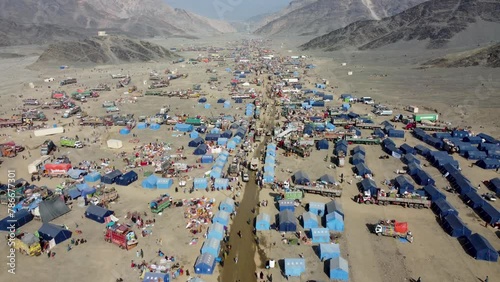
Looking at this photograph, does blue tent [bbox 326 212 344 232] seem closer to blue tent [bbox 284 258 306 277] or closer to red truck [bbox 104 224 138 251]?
blue tent [bbox 284 258 306 277]

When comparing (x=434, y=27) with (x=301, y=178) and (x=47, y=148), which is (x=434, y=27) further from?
(x=47, y=148)

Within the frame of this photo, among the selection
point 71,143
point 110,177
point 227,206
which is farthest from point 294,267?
point 71,143

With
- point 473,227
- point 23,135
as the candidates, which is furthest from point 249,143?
point 23,135

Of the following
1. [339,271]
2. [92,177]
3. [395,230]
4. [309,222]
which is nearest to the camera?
[339,271]

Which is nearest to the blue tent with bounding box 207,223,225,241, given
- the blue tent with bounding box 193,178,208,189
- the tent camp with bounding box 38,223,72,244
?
the blue tent with bounding box 193,178,208,189

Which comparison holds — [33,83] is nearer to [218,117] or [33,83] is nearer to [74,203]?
[218,117]

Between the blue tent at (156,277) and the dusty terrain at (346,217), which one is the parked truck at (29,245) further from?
the blue tent at (156,277)
